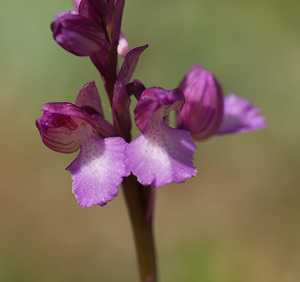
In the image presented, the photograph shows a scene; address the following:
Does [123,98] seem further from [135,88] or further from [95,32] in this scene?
[95,32]

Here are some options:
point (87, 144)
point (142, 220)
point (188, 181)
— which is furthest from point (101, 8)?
point (188, 181)

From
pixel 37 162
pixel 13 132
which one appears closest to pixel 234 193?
pixel 37 162

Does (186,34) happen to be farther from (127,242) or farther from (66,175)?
(127,242)

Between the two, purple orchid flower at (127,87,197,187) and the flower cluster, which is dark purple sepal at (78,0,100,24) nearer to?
the flower cluster

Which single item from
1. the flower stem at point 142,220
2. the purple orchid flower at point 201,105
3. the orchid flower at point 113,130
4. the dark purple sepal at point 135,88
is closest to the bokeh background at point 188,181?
the flower stem at point 142,220

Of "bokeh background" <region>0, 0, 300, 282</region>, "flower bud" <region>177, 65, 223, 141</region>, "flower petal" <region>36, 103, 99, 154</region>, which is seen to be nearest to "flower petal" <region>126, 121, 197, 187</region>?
"flower petal" <region>36, 103, 99, 154</region>
